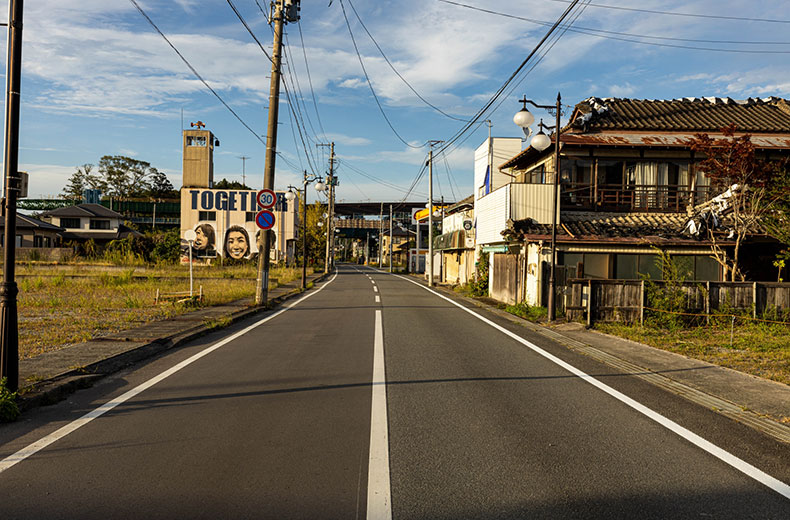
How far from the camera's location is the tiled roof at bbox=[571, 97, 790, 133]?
21.2 m

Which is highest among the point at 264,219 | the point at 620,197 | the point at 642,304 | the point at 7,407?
the point at 620,197

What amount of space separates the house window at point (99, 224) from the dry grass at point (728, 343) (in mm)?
65987

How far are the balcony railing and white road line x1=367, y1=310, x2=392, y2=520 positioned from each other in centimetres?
1525

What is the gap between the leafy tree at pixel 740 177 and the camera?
16469mm

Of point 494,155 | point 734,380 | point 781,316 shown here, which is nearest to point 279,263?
point 494,155

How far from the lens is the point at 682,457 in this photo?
4.86m

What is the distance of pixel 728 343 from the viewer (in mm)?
11688

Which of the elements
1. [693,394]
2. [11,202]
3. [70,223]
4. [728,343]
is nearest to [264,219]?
[11,202]

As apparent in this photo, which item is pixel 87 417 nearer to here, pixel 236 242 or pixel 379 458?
pixel 379 458

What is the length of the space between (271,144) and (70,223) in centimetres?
5736

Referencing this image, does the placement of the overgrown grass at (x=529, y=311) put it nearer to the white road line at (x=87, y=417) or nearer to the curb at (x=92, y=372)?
the curb at (x=92, y=372)

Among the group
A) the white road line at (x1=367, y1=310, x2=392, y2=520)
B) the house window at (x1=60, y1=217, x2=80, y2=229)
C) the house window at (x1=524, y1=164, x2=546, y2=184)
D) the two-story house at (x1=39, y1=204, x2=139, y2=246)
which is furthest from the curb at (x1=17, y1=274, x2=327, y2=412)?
the house window at (x1=60, y1=217, x2=80, y2=229)

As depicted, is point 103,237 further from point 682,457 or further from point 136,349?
point 682,457

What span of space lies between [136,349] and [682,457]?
8328mm
